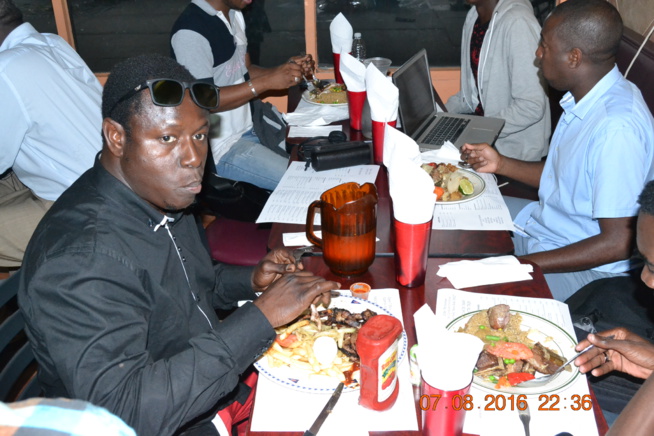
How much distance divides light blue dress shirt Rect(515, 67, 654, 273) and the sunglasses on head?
1.32 metres

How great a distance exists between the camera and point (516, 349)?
4.13ft

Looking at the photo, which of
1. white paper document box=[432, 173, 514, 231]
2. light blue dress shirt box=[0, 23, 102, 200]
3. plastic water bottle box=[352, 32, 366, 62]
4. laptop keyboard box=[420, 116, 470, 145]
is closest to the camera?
white paper document box=[432, 173, 514, 231]

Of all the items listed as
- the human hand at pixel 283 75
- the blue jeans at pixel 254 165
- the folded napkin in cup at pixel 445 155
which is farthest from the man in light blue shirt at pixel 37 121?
the folded napkin in cup at pixel 445 155

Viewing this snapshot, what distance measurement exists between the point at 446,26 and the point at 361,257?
7651mm

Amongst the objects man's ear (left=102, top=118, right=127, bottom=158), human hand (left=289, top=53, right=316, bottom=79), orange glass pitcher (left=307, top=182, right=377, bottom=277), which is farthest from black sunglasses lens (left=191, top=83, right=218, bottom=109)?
human hand (left=289, top=53, right=316, bottom=79)

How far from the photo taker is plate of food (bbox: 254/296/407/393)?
3.88 ft

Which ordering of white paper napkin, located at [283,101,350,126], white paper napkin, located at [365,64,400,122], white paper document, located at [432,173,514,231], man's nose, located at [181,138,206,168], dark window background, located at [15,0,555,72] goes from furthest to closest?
dark window background, located at [15,0,555,72], white paper napkin, located at [283,101,350,126], white paper napkin, located at [365,64,400,122], white paper document, located at [432,173,514,231], man's nose, located at [181,138,206,168]

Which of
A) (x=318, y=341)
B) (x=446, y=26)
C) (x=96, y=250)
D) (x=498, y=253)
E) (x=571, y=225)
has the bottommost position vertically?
(x=446, y=26)

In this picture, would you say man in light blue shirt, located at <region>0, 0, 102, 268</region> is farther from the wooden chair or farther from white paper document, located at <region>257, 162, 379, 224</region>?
the wooden chair

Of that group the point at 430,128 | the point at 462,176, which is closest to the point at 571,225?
the point at 462,176

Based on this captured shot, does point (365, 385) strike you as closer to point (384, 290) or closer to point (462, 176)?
point (384, 290)

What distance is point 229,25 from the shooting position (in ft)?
10.2

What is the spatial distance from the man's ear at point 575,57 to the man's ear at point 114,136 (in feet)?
5.30

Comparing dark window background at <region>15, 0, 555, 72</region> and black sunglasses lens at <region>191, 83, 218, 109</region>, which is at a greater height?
black sunglasses lens at <region>191, 83, 218, 109</region>
